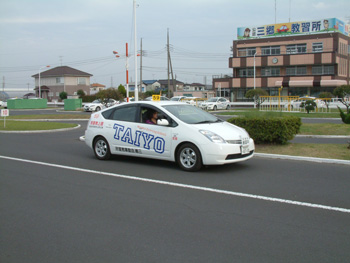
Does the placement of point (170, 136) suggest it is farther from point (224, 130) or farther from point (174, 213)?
point (174, 213)

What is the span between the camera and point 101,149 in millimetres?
10734

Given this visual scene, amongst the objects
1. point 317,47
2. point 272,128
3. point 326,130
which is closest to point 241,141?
point 272,128

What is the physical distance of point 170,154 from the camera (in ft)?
30.2

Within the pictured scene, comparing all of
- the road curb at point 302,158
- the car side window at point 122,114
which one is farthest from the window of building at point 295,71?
the car side window at point 122,114

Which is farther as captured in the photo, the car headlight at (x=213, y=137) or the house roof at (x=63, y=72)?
the house roof at (x=63, y=72)

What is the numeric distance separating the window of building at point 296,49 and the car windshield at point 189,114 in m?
58.9

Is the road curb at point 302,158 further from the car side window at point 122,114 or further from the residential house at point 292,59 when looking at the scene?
the residential house at point 292,59

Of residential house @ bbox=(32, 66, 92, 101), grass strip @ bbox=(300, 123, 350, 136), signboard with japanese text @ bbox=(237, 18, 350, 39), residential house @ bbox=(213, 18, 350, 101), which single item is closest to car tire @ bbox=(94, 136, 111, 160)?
grass strip @ bbox=(300, 123, 350, 136)

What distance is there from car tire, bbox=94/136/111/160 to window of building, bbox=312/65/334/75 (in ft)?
190

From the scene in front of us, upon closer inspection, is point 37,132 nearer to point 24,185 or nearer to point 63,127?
point 63,127

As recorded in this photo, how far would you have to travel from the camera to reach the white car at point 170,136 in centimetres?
867

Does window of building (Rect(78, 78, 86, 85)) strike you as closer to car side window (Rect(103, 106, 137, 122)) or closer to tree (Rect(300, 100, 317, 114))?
tree (Rect(300, 100, 317, 114))

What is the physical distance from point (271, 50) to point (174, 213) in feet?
212

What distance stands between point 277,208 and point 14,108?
5400 centimetres
